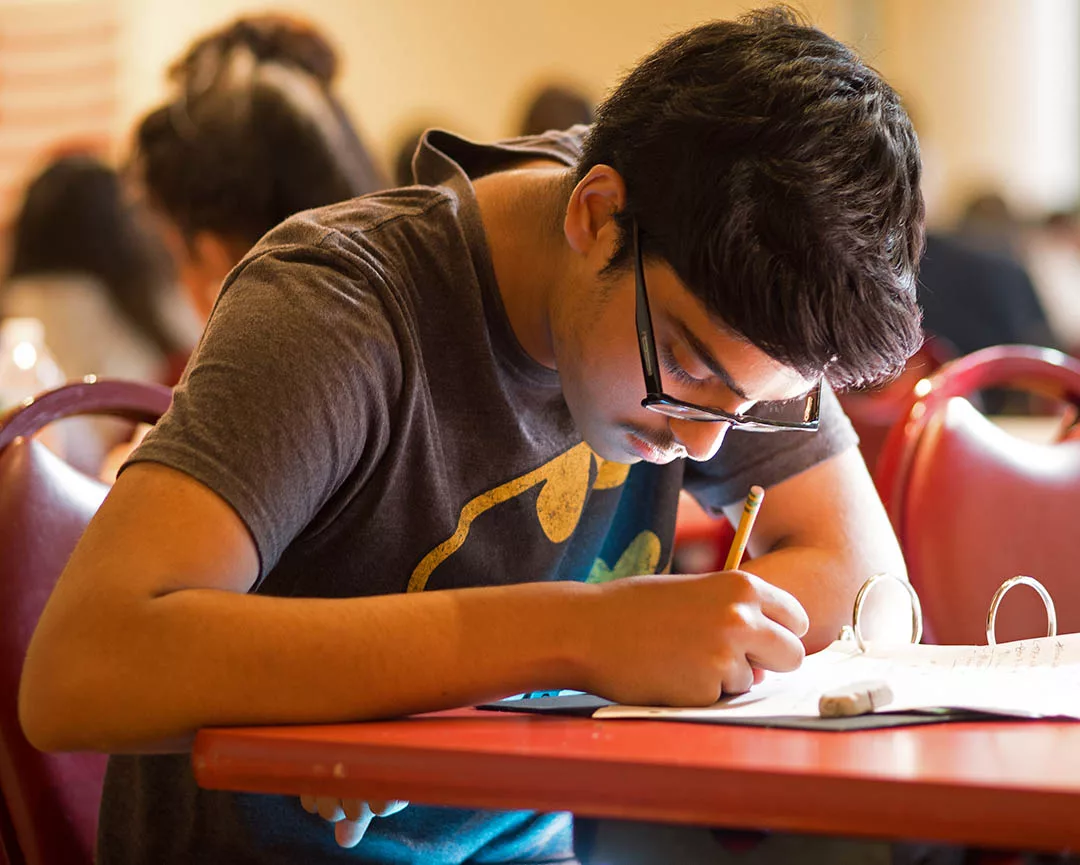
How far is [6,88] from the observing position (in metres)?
5.78

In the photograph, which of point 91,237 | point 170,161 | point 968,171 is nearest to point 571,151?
point 170,161

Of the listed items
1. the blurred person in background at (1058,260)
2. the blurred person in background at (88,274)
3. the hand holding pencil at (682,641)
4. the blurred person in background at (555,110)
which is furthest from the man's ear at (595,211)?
the blurred person in background at (1058,260)

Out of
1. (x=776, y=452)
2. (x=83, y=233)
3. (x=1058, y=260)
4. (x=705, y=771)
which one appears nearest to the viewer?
(x=705, y=771)

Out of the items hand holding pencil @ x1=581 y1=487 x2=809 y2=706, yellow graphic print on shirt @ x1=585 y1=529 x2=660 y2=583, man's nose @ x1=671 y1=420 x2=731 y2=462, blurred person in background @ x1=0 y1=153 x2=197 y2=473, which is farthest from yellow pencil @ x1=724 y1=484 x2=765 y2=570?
blurred person in background @ x1=0 y1=153 x2=197 y2=473

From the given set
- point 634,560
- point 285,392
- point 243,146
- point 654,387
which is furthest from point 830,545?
point 243,146

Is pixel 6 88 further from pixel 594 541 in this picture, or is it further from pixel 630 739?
pixel 630 739

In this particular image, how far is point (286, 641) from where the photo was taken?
843 mm

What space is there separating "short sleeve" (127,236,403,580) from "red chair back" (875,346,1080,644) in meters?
0.62

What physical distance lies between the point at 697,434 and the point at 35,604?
59 cm

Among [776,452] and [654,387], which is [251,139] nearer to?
[776,452]

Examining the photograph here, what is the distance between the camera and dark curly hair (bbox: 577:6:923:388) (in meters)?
0.94

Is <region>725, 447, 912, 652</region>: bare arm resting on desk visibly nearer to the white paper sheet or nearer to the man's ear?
the white paper sheet

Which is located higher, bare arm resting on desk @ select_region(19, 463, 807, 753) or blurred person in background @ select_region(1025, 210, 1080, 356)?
bare arm resting on desk @ select_region(19, 463, 807, 753)

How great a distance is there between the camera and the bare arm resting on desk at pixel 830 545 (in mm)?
1208
